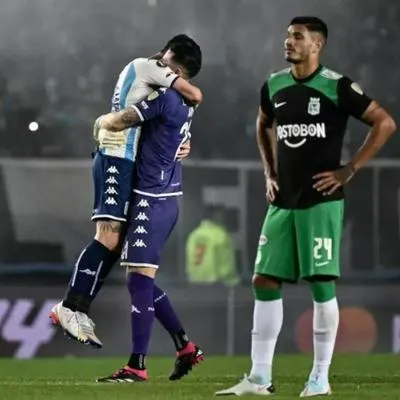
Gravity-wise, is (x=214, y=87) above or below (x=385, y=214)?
above

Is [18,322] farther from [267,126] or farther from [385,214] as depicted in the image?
[267,126]

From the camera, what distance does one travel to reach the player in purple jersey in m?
6.27

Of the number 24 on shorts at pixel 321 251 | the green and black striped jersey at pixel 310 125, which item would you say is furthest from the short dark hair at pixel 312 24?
the number 24 on shorts at pixel 321 251

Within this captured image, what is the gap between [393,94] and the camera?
1252 cm

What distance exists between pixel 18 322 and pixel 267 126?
549cm

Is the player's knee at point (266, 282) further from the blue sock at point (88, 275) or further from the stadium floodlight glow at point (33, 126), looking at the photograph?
the stadium floodlight glow at point (33, 126)

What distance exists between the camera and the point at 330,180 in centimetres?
565

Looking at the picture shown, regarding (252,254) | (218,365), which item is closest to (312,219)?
(218,365)

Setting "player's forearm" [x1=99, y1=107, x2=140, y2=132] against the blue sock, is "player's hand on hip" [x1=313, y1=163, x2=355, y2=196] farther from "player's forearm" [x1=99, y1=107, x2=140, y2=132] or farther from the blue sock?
the blue sock

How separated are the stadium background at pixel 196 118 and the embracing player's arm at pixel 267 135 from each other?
20.5ft

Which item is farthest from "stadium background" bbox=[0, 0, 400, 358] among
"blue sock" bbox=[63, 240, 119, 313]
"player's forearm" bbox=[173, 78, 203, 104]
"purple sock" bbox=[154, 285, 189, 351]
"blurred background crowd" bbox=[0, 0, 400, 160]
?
"player's forearm" bbox=[173, 78, 203, 104]

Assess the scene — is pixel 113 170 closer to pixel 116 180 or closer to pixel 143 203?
Result: pixel 116 180

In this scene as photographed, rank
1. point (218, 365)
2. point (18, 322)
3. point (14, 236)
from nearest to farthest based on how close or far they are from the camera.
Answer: point (218, 365) → point (18, 322) → point (14, 236)

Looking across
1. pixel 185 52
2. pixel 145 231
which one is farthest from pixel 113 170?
pixel 185 52
